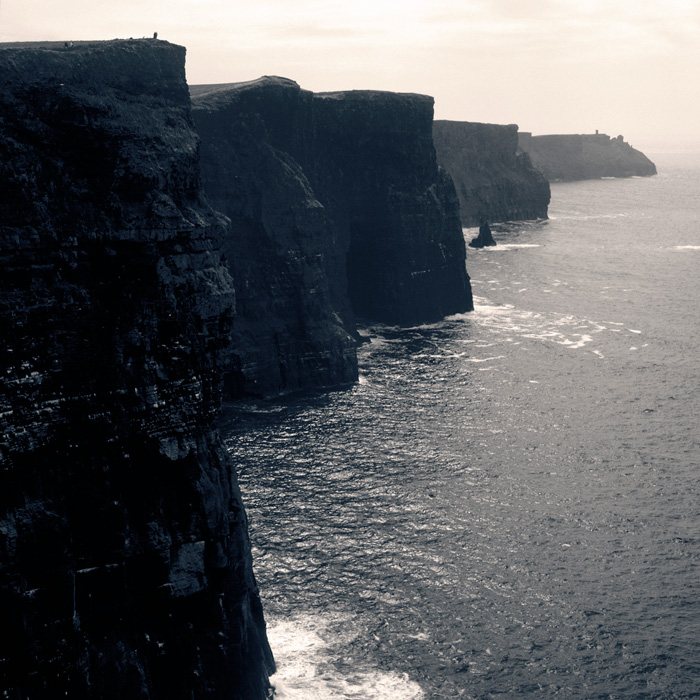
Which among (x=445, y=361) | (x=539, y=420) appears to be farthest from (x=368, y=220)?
(x=539, y=420)

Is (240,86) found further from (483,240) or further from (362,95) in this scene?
(483,240)

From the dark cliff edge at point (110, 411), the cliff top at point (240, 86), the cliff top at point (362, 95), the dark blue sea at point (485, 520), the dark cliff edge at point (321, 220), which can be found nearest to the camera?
the dark cliff edge at point (110, 411)

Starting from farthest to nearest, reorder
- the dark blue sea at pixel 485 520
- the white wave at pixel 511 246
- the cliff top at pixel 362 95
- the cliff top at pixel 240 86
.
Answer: the white wave at pixel 511 246
the cliff top at pixel 362 95
the cliff top at pixel 240 86
the dark blue sea at pixel 485 520

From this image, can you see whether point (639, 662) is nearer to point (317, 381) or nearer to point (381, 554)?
point (381, 554)

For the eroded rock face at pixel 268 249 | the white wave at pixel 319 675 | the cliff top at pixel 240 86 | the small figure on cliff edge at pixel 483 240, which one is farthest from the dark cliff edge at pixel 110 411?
the small figure on cliff edge at pixel 483 240

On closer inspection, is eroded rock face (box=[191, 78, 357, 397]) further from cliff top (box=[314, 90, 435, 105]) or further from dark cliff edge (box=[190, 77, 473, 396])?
cliff top (box=[314, 90, 435, 105])

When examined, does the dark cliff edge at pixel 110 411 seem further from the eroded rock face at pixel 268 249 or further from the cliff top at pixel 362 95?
the cliff top at pixel 362 95

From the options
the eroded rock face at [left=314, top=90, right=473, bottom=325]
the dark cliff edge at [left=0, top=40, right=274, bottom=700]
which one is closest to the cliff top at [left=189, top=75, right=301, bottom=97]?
the eroded rock face at [left=314, top=90, right=473, bottom=325]

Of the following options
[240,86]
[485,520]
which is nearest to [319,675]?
[485,520]
